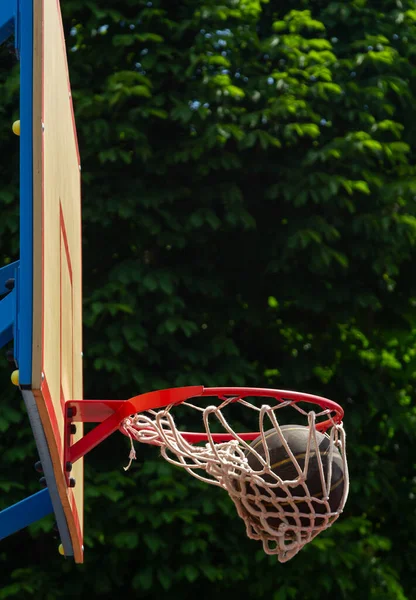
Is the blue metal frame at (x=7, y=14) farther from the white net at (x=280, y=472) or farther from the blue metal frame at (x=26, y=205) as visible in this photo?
the white net at (x=280, y=472)

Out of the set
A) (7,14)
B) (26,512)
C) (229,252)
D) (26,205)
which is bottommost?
(229,252)

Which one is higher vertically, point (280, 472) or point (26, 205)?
point (26, 205)

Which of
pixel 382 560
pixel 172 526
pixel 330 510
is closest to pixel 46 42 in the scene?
pixel 330 510

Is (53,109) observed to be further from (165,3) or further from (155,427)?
(165,3)

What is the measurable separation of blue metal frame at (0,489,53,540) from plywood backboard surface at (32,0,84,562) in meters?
0.07

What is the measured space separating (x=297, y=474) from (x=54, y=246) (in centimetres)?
101

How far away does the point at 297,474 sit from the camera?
296cm

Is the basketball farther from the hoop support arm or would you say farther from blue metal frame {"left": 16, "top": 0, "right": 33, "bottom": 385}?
blue metal frame {"left": 16, "top": 0, "right": 33, "bottom": 385}

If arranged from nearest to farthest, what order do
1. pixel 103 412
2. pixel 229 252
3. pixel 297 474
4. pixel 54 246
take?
pixel 54 246 < pixel 103 412 < pixel 297 474 < pixel 229 252

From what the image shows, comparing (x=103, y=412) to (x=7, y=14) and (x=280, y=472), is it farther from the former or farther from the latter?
(x=7, y=14)

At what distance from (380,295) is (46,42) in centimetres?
484

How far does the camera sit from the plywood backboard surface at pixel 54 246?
2092 millimetres

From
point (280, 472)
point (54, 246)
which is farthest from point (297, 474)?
point (54, 246)

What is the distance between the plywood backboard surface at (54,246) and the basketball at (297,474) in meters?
0.56
